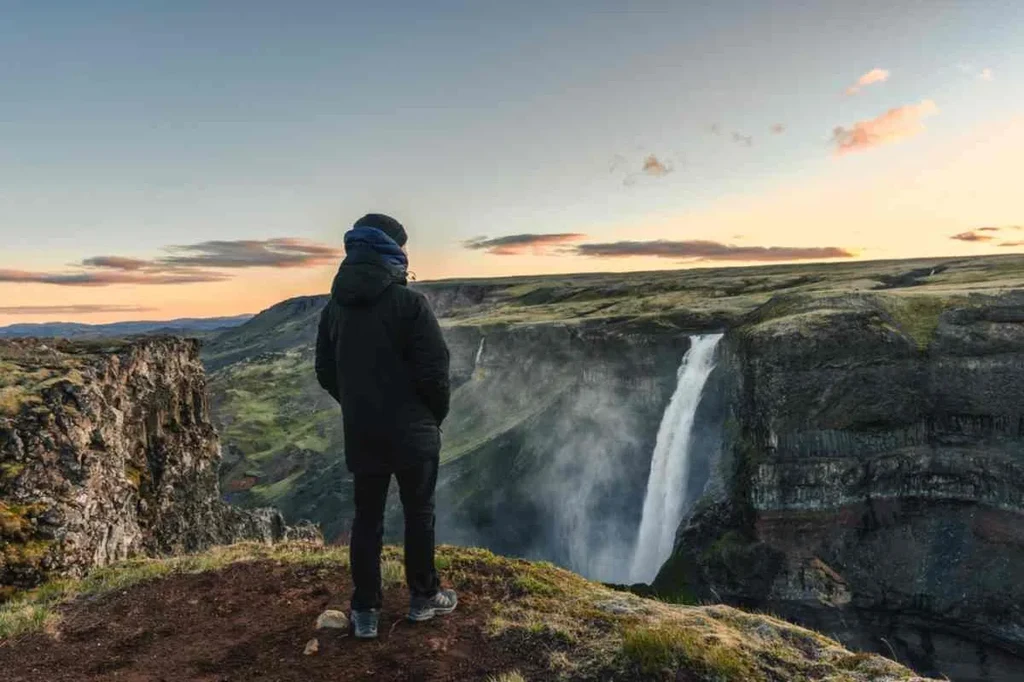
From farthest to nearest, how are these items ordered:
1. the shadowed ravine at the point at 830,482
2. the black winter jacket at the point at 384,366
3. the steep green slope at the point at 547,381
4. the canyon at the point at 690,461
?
the steep green slope at the point at 547,381, the shadowed ravine at the point at 830,482, the canyon at the point at 690,461, the black winter jacket at the point at 384,366

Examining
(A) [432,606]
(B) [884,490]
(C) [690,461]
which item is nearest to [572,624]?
(A) [432,606]

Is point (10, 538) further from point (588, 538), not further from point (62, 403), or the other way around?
point (588, 538)

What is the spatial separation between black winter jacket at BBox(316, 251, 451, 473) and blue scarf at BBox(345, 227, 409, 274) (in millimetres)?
77

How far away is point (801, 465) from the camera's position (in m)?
38.8

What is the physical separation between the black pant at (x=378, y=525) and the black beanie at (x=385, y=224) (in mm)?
2358

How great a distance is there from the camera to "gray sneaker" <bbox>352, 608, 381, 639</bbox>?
21.4 ft

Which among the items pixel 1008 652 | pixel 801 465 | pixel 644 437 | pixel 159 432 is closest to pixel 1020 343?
pixel 801 465

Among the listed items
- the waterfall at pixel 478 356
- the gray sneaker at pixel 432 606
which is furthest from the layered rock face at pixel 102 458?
the waterfall at pixel 478 356

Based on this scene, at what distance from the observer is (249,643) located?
6.65 metres

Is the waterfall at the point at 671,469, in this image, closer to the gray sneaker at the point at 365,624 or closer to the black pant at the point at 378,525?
the black pant at the point at 378,525

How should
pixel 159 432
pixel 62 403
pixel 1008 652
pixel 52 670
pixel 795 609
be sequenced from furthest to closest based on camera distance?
pixel 795 609 < pixel 1008 652 < pixel 159 432 < pixel 62 403 < pixel 52 670

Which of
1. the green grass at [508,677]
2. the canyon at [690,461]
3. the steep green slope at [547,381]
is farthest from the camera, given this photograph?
the steep green slope at [547,381]

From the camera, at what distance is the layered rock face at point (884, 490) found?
3550 centimetres

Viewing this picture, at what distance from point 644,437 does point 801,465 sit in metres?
18.7
